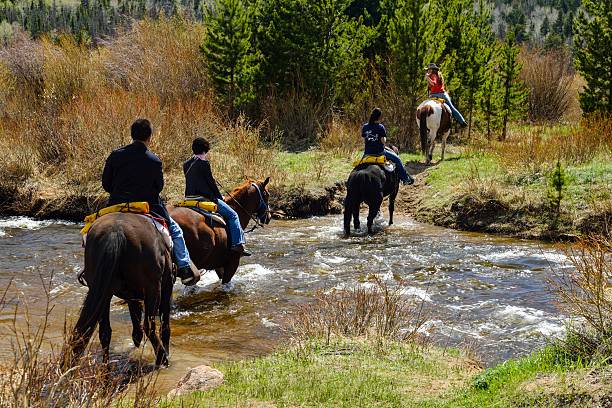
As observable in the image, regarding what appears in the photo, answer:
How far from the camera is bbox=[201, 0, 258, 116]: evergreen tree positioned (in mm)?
22891

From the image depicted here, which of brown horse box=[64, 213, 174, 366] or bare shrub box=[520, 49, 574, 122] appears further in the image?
bare shrub box=[520, 49, 574, 122]

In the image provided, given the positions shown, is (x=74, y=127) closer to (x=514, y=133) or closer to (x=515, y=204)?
(x=515, y=204)

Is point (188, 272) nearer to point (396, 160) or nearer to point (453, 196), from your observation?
point (396, 160)

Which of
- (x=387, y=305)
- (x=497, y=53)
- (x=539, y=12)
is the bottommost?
(x=387, y=305)

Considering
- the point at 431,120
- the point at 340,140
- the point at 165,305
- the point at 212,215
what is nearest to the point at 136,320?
the point at 165,305

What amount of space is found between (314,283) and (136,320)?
4.00m

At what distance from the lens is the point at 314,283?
11156 mm

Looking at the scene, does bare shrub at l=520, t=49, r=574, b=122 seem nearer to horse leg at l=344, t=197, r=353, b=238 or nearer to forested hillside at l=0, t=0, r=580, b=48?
horse leg at l=344, t=197, r=353, b=238

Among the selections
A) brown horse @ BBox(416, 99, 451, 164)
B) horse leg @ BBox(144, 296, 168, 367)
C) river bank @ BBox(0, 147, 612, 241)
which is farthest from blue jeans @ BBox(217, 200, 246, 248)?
brown horse @ BBox(416, 99, 451, 164)

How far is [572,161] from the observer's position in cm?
1670

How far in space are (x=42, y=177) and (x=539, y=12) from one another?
130m

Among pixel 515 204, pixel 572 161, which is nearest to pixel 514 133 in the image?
pixel 572 161

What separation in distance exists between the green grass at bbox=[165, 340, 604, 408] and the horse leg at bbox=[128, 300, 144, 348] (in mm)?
1149

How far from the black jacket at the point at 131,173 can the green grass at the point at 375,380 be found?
2.11 meters
